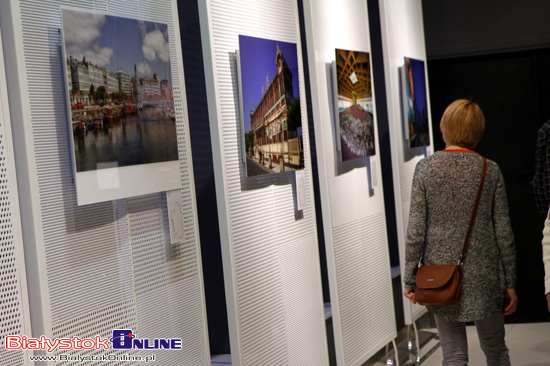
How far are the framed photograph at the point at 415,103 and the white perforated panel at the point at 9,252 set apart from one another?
3.61m

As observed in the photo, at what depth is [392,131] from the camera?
486cm

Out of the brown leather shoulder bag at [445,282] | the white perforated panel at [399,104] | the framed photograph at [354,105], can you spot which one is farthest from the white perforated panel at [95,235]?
the white perforated panel at [399,104]

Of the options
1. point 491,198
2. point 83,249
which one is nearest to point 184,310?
point 83,249

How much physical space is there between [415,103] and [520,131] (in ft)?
4.20

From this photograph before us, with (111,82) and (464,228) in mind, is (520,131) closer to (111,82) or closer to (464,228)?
(464,228)

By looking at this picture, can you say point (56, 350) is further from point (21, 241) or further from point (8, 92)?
point (8, 92)

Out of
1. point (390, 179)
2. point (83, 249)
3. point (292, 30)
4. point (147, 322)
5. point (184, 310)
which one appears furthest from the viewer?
point (390, 179)

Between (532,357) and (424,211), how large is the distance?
2.61 meters

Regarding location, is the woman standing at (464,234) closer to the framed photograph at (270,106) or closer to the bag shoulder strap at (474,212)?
the bag shoulder strap at (474,212)

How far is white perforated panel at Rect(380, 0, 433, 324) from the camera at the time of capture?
15.9 feet

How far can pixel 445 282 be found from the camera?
2924 mm

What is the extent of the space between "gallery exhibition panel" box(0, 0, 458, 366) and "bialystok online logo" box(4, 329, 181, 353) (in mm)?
11

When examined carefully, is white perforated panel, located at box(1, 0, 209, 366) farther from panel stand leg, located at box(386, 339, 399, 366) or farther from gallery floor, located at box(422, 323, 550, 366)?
gallery floor, located at box(422, 323, 550, 366)

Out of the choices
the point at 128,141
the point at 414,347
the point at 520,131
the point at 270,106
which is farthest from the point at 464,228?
the point at 520,131
